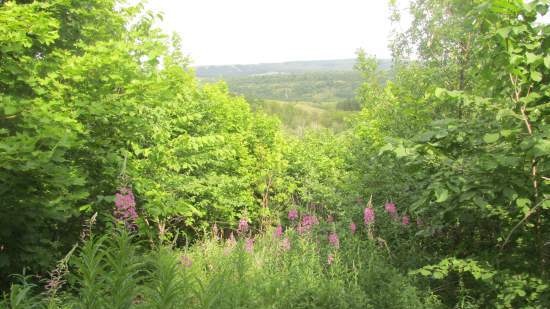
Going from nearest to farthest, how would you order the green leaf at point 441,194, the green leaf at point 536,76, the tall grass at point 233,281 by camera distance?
the tall grass at point 233,281, the green leaf at point 441,194, the green leaf at point 536,76

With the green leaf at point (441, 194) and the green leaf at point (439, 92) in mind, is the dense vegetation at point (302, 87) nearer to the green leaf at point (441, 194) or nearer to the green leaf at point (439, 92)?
the green leaf at point (439, 92)

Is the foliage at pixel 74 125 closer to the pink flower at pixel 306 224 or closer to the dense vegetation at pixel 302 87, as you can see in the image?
the pink flower at pixel 306 224

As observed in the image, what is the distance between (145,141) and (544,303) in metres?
5.91

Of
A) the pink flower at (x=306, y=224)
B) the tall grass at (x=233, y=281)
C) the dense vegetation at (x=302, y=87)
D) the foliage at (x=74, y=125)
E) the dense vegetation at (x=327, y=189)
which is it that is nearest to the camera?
the tall grass at (x=233, y=281)

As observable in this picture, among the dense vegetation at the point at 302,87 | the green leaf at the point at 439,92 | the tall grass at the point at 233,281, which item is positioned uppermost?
the green leaf at the point at 439,92

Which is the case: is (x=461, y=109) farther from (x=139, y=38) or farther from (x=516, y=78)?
(x=139, y=38)

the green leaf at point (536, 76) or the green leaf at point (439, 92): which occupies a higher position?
the green leaf at point (536, 76)

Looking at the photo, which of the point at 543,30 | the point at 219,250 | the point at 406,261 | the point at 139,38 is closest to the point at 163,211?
the point at 219,250

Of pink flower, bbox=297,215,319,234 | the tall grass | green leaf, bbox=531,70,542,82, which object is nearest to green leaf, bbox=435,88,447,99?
green leaf, bbox=531,70,542,82

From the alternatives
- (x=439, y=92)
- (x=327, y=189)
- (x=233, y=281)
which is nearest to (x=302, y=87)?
(x=327, y=189)

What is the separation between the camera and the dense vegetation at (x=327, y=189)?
3227 mm

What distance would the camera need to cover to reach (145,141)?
7.13 m

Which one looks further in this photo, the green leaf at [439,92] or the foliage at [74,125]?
the foliage at [74,125]

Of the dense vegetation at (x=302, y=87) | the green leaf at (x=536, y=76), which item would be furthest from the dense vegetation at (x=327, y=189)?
the dense vegetation at (x=302, y=87)
